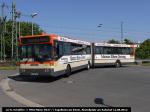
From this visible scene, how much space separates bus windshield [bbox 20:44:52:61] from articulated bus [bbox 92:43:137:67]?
46.4ft

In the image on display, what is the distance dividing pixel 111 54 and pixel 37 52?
57.0 ft

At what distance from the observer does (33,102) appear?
13.8 metres

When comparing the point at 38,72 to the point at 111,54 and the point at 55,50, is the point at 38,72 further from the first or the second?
the point at 111,54

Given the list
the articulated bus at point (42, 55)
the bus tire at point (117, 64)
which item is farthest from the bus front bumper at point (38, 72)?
the bus tire at point (117, 64)

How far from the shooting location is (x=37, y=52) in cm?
2238

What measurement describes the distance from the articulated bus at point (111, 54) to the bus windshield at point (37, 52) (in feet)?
46.4

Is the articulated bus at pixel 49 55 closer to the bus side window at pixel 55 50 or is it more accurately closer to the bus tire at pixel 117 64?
the bus side window at pixel 55 50

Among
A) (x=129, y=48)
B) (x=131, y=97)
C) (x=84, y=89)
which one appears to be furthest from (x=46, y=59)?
(x=129, y=48)

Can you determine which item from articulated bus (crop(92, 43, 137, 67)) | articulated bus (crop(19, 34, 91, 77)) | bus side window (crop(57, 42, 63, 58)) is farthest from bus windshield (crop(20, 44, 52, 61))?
articulated bus (crop(92, 43, 137, 67))

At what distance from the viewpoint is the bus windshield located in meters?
22.1

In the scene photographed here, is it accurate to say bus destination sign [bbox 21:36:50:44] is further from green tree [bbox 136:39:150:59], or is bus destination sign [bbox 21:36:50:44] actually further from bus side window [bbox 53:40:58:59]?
green tree [bbox 136:39:150:59]

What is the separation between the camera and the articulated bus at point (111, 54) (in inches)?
1439

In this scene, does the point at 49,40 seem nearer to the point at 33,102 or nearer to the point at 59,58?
the point at 59,58

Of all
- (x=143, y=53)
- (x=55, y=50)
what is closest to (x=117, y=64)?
(x=55, y=50)
